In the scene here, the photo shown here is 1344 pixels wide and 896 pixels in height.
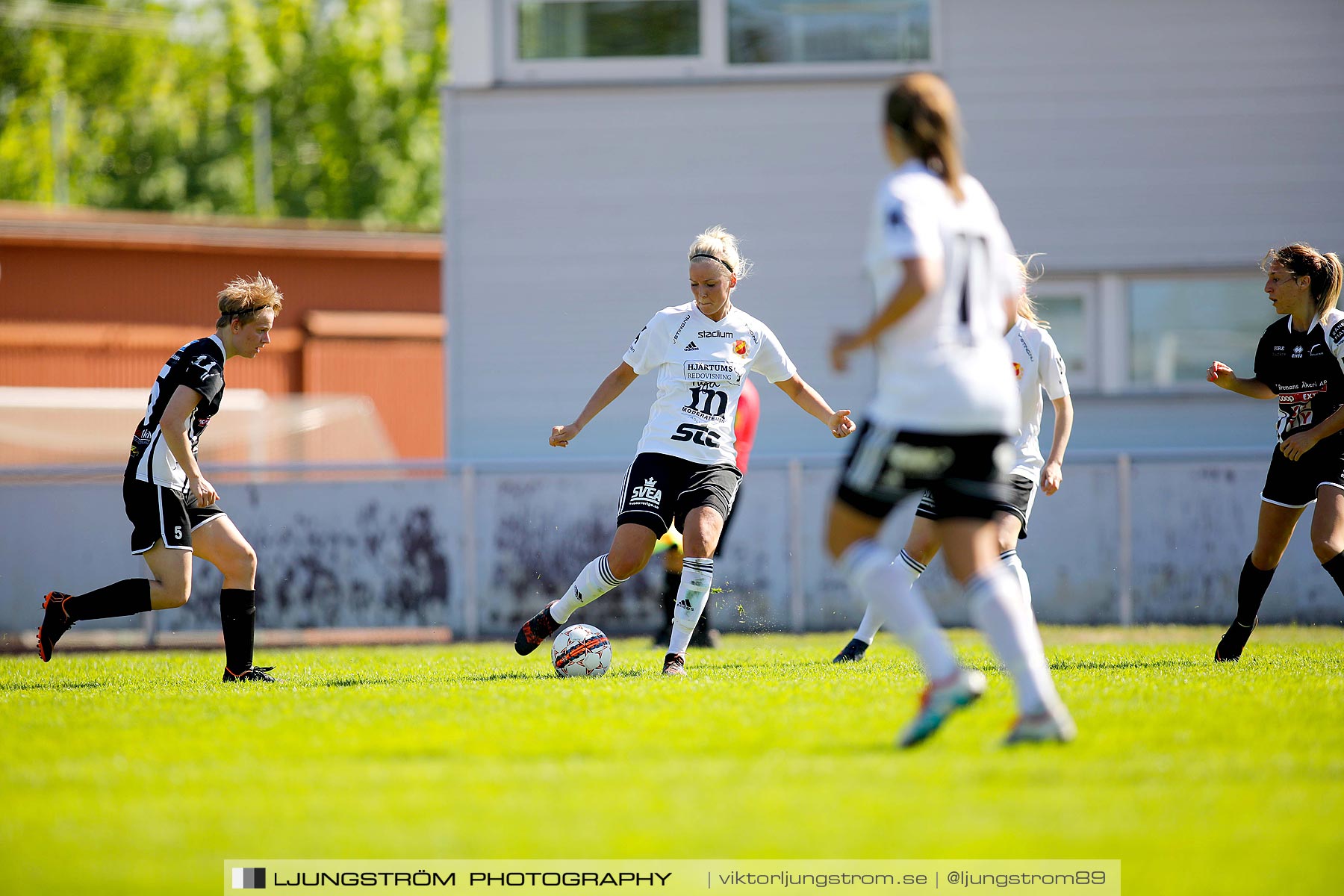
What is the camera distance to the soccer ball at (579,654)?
24.6 feet

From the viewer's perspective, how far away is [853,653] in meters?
8.36

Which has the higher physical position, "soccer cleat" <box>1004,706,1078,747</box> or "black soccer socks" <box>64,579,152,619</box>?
"soccer cleat" <box>1004,706,1078,747</box>

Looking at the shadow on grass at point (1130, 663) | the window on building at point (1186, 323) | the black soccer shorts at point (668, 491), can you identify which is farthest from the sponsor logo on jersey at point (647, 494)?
the window on building at point (1186, 323)

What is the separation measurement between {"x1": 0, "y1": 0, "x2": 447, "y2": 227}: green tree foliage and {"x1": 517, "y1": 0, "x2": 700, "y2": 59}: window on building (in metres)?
35.3

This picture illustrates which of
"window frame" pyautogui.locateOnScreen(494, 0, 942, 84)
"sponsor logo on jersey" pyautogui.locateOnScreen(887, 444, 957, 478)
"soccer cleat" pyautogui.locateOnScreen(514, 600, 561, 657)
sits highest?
"window frame" pyautogui.locateOnScreen(494, 0, 942, 84)

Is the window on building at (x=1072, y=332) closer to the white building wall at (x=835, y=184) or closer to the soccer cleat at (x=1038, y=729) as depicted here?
the white building wall at (x=835, y=184)

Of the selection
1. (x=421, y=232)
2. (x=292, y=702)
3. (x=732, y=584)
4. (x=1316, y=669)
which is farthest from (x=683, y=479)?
(x=421, y=232)

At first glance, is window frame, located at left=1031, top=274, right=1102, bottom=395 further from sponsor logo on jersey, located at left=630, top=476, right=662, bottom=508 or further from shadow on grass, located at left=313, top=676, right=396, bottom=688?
shadow on grass, located at left=313, top=676, right=396, bottom=688

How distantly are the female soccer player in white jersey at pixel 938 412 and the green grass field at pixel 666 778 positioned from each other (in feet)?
1.05

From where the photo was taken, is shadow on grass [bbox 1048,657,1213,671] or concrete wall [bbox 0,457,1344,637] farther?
concrete wall [bbox 0,457,1344,637]

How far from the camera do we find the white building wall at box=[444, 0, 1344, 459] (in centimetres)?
1357

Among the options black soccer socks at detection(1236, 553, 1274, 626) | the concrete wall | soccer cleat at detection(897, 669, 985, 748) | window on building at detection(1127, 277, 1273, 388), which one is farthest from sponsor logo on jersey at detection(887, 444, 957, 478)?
window on building at detection(1127, 277, 1273, 388)

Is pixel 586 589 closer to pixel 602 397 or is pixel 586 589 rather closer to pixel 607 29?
pixel 602 397

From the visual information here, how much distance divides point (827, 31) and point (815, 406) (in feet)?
23.6
